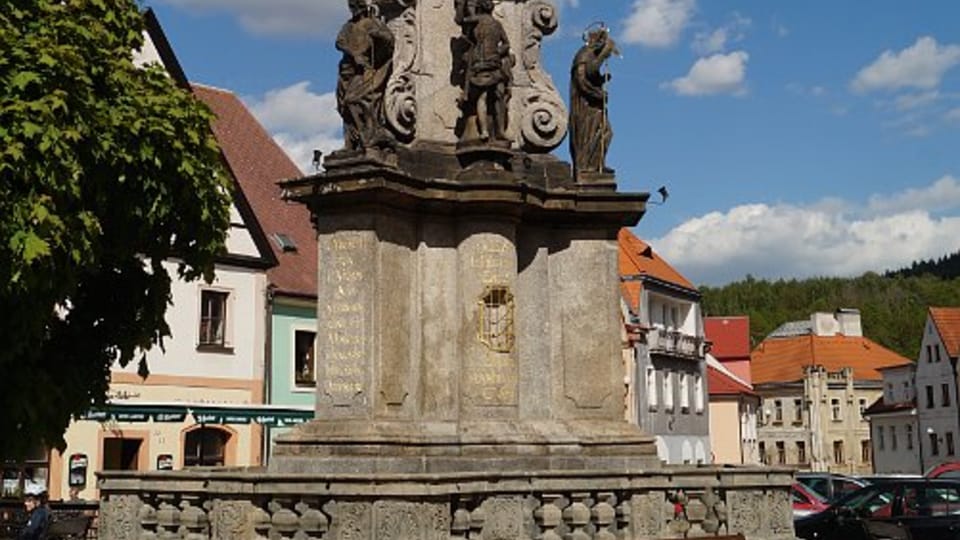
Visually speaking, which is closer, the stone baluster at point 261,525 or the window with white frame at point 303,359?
the stone baluster at point 261,525

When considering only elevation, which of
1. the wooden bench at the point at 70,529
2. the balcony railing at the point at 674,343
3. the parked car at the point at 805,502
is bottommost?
the wooden bench at the point at 70,529

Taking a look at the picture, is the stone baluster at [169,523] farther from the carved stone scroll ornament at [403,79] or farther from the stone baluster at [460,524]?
the carved stone scroll ornament at [403,79]

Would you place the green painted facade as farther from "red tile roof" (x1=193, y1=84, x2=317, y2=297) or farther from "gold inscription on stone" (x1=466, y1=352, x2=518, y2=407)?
"gold inscription on stone" (x1=466, y1=352, x2=518, y2=407)

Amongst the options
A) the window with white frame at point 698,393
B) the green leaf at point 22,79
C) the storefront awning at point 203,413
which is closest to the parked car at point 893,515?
the green leaf at point 22,79

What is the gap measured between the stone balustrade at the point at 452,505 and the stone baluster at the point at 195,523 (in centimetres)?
1

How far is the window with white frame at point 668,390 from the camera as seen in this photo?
51.2m

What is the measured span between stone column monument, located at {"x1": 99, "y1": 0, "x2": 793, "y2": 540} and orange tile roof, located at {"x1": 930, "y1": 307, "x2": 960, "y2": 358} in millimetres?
50440

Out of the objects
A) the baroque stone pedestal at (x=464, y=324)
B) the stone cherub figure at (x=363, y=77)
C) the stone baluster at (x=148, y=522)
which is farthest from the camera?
the stone cherub figure at (x=363, y=77)

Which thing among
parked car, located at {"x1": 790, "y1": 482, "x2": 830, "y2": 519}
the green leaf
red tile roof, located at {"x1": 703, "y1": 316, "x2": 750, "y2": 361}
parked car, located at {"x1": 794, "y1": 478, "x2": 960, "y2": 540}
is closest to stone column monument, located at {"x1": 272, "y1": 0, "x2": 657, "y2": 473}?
the green leaf

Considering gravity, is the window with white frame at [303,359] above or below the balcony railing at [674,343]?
below

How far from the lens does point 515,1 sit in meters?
13.8

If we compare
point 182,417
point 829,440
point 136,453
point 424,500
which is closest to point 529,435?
point 424,500

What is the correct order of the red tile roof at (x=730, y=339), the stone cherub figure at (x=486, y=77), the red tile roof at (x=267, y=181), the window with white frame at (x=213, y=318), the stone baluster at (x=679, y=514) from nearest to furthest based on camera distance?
the stone baluster at (x=679, y=514) < the stone cherub figure at (x=486, y=77) < the window with white frame at (x=213, y=318) < the red tile roof at (x=267, y=181) < the red tile roof at (x=730, y=339)

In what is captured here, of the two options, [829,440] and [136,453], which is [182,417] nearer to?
[136,453]
